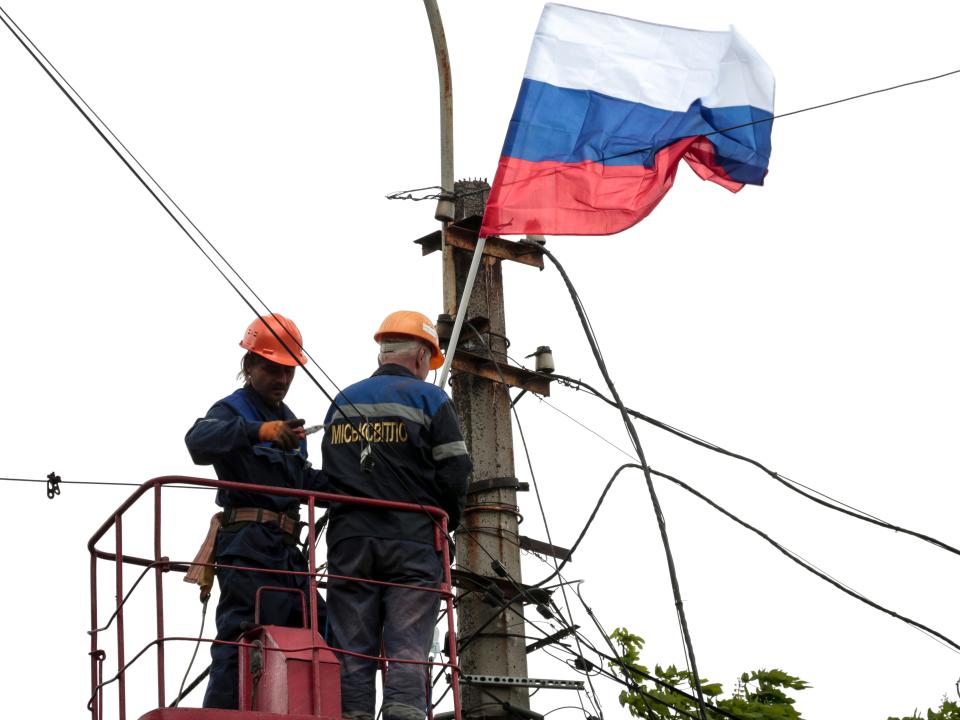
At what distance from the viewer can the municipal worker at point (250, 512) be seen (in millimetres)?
7996

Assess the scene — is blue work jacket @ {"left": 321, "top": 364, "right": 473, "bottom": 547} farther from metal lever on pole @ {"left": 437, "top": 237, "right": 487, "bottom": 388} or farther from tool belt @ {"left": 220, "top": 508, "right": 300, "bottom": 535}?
metal lever on pole @ {"left": 437, "top": 237, "right": 487, "bottom": 388}

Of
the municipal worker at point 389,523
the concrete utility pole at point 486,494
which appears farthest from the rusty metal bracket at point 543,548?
the municipal worker at point 389,523

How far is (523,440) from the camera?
11.0 m

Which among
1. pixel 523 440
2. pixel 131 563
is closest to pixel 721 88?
pixel 523 440

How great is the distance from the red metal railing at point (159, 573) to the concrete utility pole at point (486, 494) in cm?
181

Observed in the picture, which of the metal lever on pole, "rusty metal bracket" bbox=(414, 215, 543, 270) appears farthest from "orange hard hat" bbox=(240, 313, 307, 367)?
"rusty metal bracket" bbox=(414, 215, 543, 270)

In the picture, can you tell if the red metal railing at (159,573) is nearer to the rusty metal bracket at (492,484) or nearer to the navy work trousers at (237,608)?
the navy work trousers at (237,608)

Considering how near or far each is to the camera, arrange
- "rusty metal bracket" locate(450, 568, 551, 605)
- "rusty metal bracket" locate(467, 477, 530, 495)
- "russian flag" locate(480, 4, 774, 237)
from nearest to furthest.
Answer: "rusty metal bracket" locate(450, 568, 551, 605)
"rusty metal bracket" locate(467, 477, 530, 495)
"russian flag" locate(480, 4, 774, 237)

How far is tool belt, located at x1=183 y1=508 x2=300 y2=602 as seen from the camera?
8172 millimetres

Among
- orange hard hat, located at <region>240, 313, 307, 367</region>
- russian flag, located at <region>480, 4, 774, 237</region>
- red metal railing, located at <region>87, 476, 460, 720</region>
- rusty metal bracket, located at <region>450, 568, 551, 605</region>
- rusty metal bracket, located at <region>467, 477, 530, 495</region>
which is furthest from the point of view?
russian flag, located at <region>480, 4, 774, 237</region>

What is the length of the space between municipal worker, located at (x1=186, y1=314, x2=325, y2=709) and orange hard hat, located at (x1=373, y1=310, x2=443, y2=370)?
20.7 inches

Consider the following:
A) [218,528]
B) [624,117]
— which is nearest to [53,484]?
[218,528]

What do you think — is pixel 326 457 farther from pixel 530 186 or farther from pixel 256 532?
pixel 530 186

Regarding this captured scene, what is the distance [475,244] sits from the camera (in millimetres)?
11062
